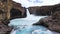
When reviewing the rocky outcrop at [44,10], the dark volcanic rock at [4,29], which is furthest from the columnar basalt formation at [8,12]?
the rocky outcrop at [44,10]

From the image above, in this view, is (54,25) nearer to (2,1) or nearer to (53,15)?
(53,15)

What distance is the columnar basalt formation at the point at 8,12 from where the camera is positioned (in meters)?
2.56

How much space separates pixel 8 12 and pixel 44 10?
1.91 feet

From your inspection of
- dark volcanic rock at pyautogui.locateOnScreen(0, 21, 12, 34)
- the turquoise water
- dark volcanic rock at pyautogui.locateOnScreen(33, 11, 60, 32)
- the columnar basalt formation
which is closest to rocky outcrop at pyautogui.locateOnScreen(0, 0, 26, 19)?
the columnar basalt formation

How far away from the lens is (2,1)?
260cm

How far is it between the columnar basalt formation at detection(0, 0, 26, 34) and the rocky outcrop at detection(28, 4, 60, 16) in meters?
0.15

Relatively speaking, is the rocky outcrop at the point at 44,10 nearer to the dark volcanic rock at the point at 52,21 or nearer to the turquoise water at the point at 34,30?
the dark volcanic rock at the point at 52,21

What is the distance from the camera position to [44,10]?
8.40 ft

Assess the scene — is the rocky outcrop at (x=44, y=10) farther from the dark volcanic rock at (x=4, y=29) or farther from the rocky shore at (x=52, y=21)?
the dark volcanic rock at (x=4, y=29)

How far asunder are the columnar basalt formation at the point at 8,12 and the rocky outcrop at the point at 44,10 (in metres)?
0.15

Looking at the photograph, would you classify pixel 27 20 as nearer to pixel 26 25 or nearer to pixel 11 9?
pixel 26 25

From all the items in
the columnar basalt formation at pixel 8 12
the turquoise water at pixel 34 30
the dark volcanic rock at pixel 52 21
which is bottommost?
the turquoise water at pixel 34 30

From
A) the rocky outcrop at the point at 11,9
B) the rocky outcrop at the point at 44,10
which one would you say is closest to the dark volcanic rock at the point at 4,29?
the rocky outcrop at the point at 11,9

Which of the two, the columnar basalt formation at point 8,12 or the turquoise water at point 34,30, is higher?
the columnar basalt formation at point 8,12
